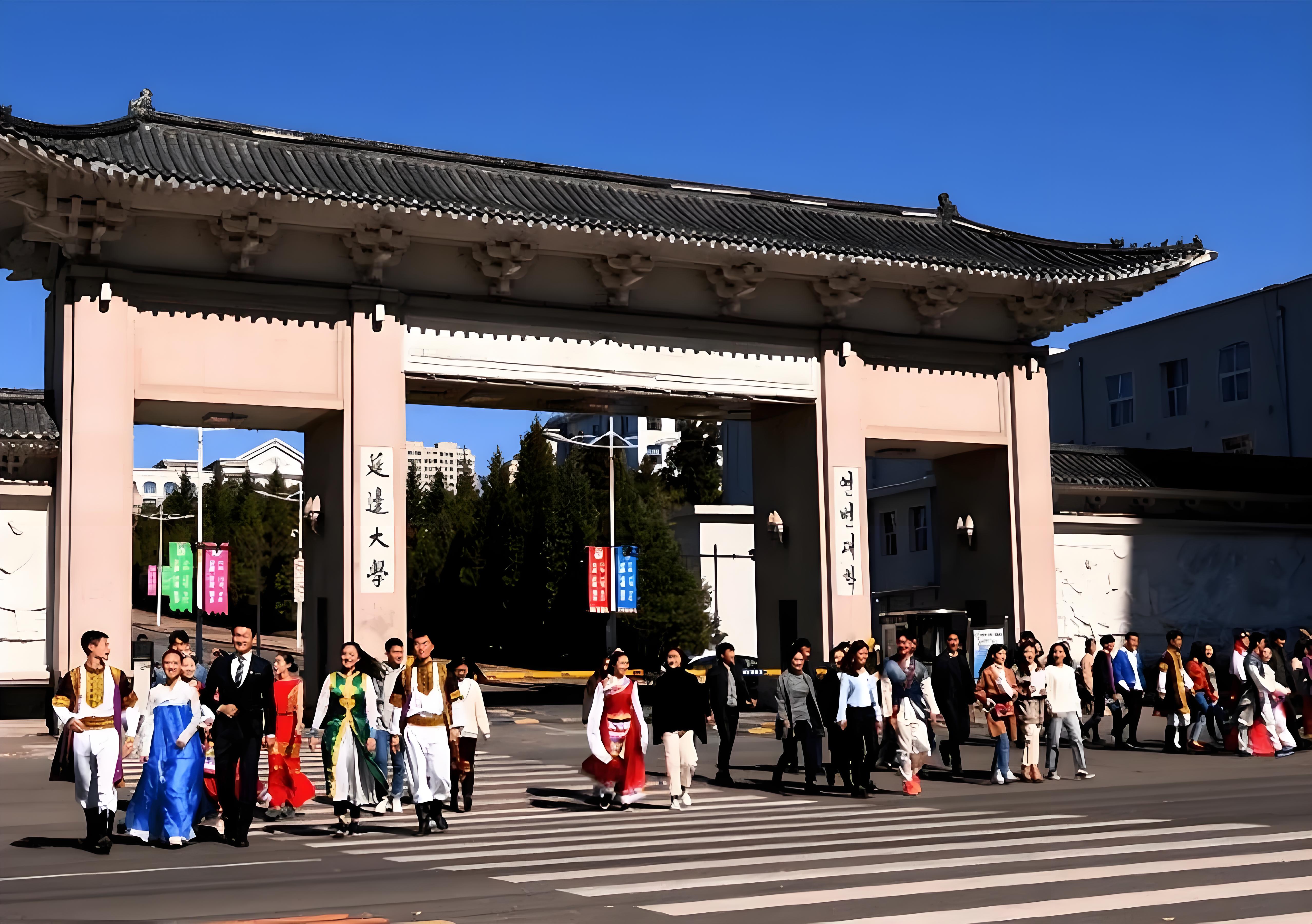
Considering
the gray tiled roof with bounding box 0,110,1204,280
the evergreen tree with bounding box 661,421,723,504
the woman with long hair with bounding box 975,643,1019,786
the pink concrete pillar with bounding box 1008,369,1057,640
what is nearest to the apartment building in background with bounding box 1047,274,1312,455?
the pink concrete pillar with bounding box 1008,369,1057,640

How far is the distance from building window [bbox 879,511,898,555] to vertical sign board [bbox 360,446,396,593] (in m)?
25.5

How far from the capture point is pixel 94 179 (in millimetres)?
19797

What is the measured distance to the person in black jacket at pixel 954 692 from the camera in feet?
60.3

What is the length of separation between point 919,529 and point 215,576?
22342mm

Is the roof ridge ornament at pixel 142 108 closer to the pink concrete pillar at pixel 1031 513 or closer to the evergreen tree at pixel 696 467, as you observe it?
the pink concrete pillar at pixel 1031 513

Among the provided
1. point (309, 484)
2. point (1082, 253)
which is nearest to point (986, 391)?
point (1082, 253)

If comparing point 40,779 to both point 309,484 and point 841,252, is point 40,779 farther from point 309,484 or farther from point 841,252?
point 841,252

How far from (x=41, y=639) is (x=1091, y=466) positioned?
19.7 meters

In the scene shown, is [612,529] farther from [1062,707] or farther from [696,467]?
[696,467]

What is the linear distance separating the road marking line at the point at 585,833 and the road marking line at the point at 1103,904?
15.8 ft

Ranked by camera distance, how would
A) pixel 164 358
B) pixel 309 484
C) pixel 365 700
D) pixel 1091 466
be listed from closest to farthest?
1. pixel 365 700
2. pixel 164 358
3. pixel 309 484
4. pixel 1091 466

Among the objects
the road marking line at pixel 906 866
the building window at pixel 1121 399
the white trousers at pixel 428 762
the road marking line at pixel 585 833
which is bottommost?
the road marking line at pixel 585 833

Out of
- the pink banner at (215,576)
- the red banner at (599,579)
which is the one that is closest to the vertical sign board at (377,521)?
the red banner at (599,579)

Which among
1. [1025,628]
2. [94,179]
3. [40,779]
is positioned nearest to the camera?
[40,779]
